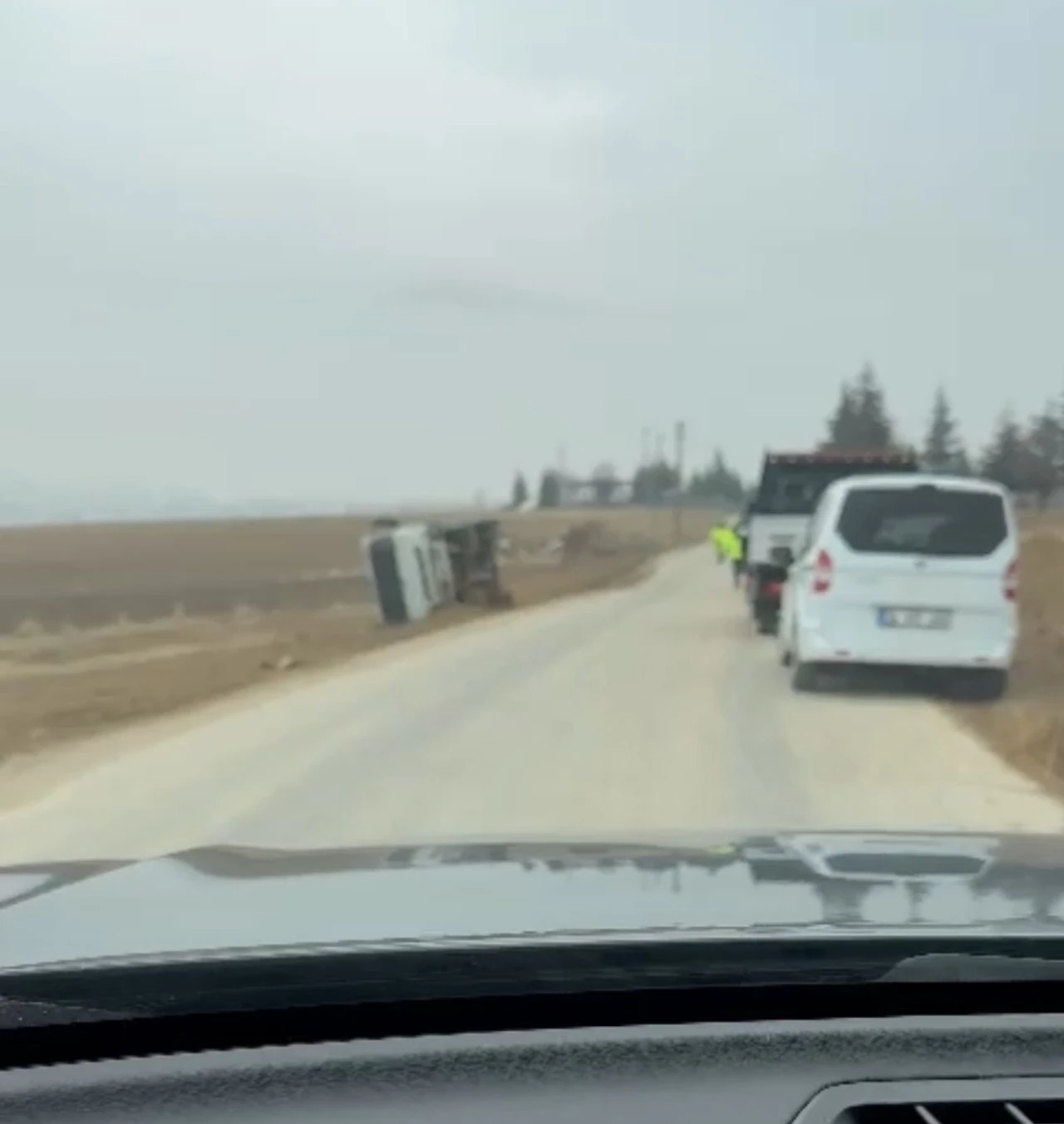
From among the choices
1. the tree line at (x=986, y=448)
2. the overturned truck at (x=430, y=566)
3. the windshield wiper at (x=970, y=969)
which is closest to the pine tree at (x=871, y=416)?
the tree line at (x=986, y=448)

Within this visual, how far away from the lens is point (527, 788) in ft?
36.2

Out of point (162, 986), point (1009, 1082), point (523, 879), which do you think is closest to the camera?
point (1009, 1082)

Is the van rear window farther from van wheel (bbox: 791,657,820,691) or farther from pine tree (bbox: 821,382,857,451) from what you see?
pine tree (bbox: 821,382,857,451)

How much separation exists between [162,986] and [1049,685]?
632 inches

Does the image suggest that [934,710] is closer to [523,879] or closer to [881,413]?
[523,879]

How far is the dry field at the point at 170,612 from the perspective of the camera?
1823cm

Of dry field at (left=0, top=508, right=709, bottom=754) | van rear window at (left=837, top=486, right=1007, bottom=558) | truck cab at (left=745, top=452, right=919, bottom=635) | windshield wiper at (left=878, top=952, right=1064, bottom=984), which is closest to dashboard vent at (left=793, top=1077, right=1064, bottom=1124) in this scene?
windshield wiper at (left=878, top=952, right=1064, bottom=984)

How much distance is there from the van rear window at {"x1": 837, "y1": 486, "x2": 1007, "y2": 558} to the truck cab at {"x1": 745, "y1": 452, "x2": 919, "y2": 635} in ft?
23.7

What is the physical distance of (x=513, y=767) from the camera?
12.0m

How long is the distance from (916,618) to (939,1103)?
13.6 meters

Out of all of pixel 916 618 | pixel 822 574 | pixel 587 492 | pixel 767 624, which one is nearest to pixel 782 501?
pixel 767 624

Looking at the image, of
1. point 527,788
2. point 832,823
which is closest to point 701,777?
point 527,788

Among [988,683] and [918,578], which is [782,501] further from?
[918,578]

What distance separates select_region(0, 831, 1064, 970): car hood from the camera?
314 centimetres
